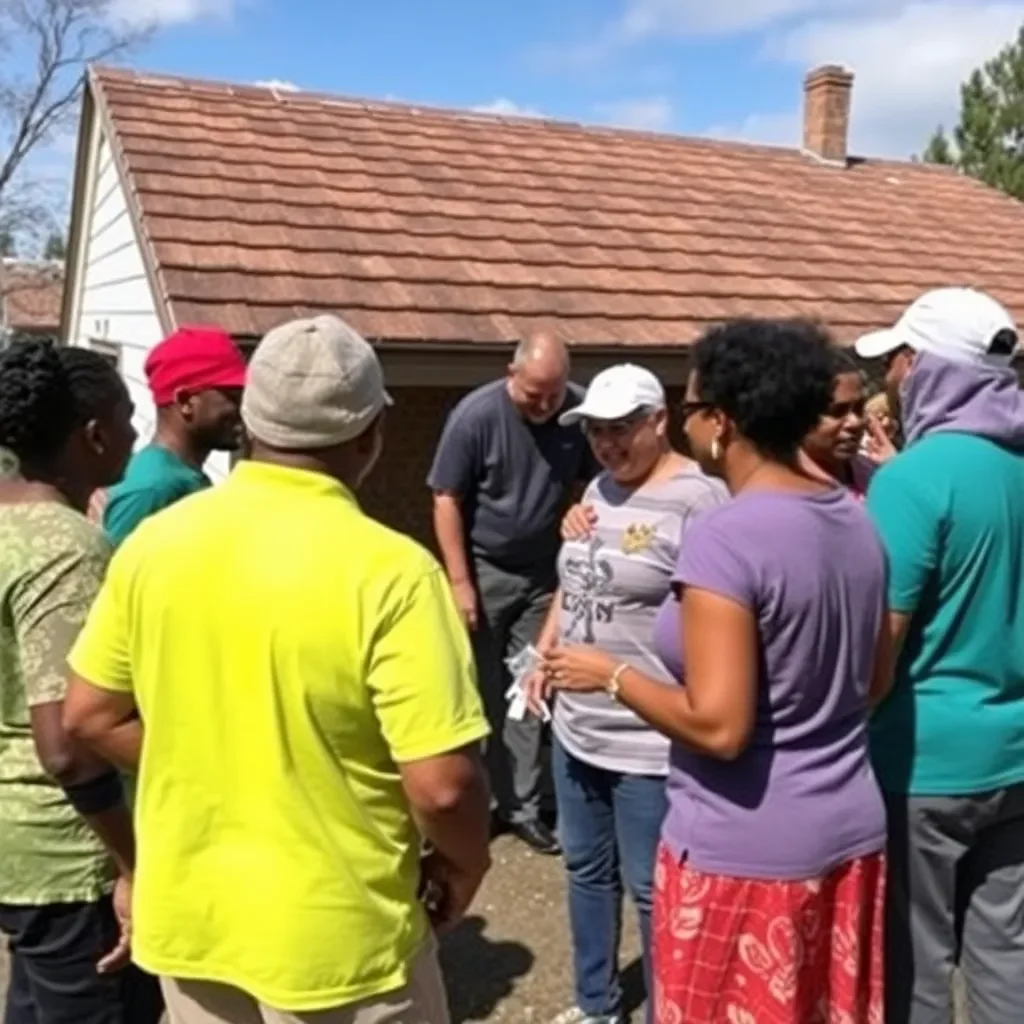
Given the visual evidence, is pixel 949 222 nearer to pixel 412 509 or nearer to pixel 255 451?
pixel 412 509

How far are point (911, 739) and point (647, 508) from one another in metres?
0.96

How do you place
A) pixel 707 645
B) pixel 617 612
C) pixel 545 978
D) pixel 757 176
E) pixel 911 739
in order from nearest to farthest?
pixel 707 645 → pixel 911 739 → pixel 617 612 → pixel 545 978 → pixel 757 176

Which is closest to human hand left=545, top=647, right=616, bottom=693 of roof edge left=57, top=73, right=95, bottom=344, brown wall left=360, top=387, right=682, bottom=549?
brown wall left=360, top=387, right=682, bottom=549

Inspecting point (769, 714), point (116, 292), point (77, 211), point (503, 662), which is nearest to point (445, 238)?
point (116, 292)

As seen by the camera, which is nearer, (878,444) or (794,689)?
(794,689)

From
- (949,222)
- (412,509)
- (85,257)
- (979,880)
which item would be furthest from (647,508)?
(949,222)

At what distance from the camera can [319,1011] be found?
69.8 inches

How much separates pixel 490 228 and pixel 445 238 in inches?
18.1

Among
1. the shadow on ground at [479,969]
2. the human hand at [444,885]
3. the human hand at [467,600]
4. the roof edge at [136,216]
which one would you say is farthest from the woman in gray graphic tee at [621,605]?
the roof edge at [136,216]

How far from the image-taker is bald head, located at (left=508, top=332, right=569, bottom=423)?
14.8 feet

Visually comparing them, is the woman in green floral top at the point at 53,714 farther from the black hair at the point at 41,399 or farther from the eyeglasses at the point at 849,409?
the eyeglasses at the point at 849,409

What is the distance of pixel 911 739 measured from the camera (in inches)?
97.1

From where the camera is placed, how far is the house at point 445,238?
21.4 feet

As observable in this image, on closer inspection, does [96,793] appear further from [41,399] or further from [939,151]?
[939,151]
